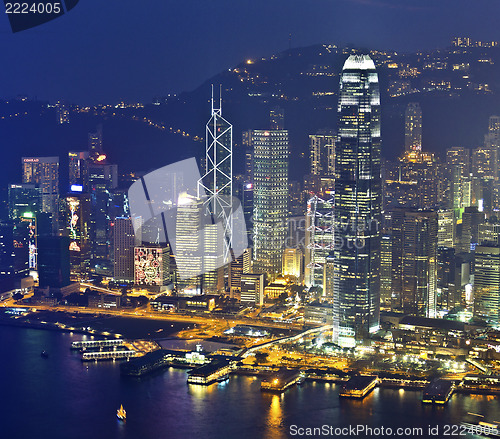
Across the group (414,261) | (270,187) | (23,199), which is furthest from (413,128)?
(23,199)

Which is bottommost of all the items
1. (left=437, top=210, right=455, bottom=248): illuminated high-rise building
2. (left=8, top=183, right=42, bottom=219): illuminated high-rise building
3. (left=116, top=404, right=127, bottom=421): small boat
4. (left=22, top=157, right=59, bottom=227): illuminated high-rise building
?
(left=116, top=404, right=127, bottom=421): small boat

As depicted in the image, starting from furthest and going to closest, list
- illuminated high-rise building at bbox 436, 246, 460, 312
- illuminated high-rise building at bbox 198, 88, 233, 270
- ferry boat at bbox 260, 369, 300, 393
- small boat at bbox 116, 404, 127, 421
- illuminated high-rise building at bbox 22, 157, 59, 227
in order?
1. illuminated high-rise building at bbox 22, 157, 59, 227
2. illuminated high-rise building at bbox 198, 88, 233, 270
3. illuminated high-rise building at bbox 436, 246, 460, 312
4. ferry boat at bbox 260, 369, 300, 393
5. small boat at bbox 116, 404, 127, 421

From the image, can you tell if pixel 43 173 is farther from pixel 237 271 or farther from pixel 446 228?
pixel 446 228

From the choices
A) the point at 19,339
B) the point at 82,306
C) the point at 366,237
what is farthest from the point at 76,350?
the point at 366,237

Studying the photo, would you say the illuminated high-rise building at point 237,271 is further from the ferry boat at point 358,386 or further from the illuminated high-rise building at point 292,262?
the ferry boat at point 358,386

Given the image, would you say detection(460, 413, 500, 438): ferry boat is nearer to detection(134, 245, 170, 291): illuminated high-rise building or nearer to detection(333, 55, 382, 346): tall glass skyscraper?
detection(333, 55, 382, 346): tall glass skyscraper

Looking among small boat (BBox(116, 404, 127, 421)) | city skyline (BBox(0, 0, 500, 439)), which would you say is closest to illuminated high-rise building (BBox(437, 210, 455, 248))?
city skyline (BBox(0, 0, 500, 439))
